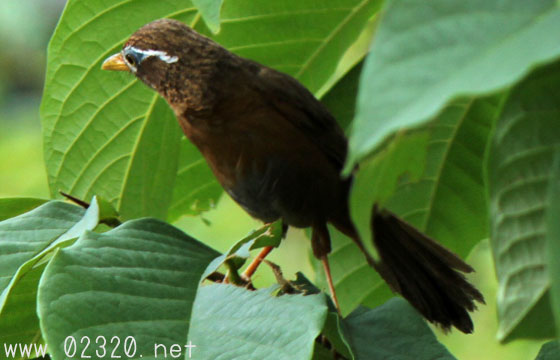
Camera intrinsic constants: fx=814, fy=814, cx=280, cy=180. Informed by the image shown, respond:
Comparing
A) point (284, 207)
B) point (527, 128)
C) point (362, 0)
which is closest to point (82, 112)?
point (284, 207)

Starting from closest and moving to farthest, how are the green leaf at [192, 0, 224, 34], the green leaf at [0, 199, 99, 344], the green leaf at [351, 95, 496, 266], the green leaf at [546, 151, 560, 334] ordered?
the green leaf at [546, 151, 560, 334] < the green leaf at [192, 0, 224, 34] < the green leaf at [0, 199, 99, 344] < the green leaf at [351, 95, 496, 266]

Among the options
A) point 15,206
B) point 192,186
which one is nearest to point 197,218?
point 192,186

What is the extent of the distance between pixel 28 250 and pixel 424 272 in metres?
1.52

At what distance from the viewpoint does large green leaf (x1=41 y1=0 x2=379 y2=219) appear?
2764mm

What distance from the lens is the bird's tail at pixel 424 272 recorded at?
283 centimetres

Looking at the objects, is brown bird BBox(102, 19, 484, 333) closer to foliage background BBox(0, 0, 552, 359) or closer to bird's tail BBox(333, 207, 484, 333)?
bird's tail BBox(333, 207, 484, 333)

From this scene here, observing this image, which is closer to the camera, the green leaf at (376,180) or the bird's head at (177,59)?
the green leaf at (376,180)

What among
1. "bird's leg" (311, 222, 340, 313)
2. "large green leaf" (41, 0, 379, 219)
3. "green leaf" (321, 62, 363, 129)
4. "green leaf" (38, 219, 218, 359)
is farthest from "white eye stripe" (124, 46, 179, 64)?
"green leaf" (38, 219, 218, 359)

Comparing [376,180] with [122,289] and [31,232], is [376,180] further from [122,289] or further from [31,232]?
[31,232]

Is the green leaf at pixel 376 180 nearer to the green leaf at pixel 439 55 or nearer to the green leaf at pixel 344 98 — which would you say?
the green leaf at pixel 439 55

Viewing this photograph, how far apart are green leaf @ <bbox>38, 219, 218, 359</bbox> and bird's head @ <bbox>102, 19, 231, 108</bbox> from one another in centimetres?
110

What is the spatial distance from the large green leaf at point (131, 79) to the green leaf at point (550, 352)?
131cm

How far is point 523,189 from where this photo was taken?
133 cm

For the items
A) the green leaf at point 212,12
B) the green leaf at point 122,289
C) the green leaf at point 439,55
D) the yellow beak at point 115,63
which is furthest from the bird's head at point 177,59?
the green leaf at point 439,55
